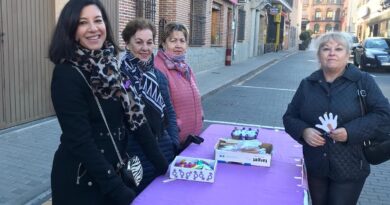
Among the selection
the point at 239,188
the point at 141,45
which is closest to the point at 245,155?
the point at 239,188

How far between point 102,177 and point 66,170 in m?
0.22

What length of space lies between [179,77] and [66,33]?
143cm

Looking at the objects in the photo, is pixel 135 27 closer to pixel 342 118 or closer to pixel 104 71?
pixel 104 71

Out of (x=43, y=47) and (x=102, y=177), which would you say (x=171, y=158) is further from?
(x=43, y=47)

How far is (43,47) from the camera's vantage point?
23.1 ft

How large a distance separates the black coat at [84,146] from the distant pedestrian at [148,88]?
39cm

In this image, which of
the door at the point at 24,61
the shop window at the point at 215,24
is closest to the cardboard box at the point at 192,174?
the door at the point at 24,61

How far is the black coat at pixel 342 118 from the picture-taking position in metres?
2.69

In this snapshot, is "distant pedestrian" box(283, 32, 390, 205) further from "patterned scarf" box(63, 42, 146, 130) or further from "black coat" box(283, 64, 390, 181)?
"patterned scarf" box(63, 42, 146, 130)

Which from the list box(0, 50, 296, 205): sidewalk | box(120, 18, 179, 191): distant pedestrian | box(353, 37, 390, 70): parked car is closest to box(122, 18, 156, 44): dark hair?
box(120, 18, 179, 191): distant pedestrian

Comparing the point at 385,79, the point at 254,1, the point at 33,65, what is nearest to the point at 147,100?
the point at 33,65

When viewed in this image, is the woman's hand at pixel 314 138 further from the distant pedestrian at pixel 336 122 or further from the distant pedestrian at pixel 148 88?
the distant pedestrian at pixel 148 88

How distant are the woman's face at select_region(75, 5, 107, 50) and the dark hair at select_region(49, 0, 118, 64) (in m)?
0.02

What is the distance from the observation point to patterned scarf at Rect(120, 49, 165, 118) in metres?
2.76
